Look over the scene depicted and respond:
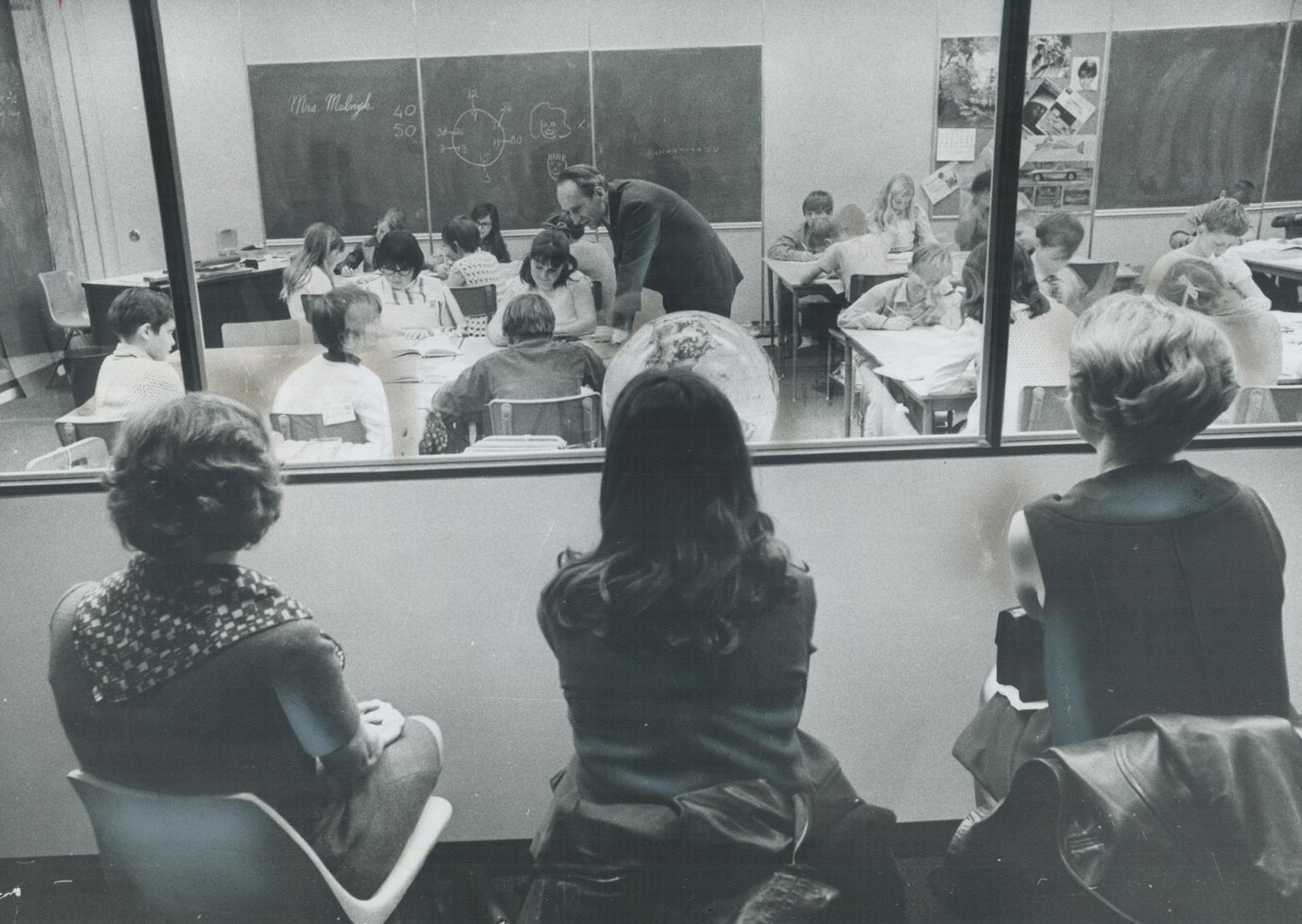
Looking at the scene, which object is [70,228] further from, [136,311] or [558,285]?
[558,285]

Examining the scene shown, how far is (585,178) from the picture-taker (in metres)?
1.29

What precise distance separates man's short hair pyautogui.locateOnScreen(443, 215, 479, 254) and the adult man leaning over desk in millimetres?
127

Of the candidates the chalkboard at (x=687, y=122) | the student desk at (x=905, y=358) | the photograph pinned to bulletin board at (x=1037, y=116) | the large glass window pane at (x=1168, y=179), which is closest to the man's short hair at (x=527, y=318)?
the chalkboard at (x=687, y=122)

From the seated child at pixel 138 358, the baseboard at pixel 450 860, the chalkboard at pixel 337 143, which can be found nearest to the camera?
the chalkboard at pixel 337 143

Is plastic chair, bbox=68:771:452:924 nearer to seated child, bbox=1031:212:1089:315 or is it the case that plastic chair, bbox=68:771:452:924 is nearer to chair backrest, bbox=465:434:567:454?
chair backrest, bbox=465:434:567:454

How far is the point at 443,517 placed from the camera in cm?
143

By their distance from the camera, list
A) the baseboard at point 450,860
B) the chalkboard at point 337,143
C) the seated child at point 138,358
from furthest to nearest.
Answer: the baseboard at point 450,860 → the seated child at point 138,358 → the chalkboard at point 337,143

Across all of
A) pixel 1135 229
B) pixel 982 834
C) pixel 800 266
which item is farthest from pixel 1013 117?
pixel 982 834

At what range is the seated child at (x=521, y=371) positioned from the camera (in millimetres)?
1331

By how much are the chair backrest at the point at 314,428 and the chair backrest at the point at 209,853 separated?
54 centimetres

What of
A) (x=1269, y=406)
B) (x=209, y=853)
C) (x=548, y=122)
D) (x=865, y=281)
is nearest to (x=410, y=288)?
(x=548, y=122)

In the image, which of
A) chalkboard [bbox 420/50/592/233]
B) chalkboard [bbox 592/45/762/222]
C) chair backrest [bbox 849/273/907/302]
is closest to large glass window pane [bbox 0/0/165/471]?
chalkboard [bbox 420/50/592/233]

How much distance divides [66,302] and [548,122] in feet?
2.50

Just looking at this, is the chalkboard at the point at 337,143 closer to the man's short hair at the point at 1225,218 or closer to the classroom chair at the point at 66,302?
the classroom chair at the point at 66,302
